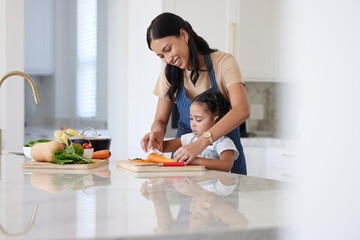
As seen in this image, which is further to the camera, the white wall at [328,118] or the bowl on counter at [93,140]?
the bowl on counter at [93,140]

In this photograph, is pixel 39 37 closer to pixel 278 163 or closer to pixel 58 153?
pixel 278 163

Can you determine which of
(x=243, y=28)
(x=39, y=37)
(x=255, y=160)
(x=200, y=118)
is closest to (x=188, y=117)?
(x=200, y=118)

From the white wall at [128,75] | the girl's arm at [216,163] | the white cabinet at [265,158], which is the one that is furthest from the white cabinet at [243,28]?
the girl's arm at [216,163]

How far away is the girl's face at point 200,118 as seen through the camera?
1996 millimetres

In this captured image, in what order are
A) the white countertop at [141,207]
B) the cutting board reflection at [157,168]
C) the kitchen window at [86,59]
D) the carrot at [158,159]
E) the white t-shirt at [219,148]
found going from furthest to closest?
1. the kitchen window at [86,59]
2. the white t-shirt at [219,148]
3. the carrot at [158,159]
4. the cutting board reflection at [157,168]
5. the white countertop at [141,207]

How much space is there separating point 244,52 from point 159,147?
2.28m

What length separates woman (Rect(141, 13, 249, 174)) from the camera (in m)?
1.95

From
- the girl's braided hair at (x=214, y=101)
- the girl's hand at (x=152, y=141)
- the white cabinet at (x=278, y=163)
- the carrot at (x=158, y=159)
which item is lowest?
the white cabinet at (x=278, y=163)

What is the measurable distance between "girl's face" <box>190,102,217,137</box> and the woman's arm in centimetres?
16

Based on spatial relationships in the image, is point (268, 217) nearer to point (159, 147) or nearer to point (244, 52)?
point (159, 147)

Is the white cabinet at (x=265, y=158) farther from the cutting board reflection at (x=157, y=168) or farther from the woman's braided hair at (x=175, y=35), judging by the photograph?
the cutting board reflection at (x=157, y=168)

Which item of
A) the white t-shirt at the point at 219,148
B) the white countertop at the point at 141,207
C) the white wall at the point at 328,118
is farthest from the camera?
the white t-shirt at the point at 219,148

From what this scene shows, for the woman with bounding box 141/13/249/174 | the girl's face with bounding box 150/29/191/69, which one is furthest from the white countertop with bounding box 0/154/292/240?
the girl's face with bounding box 150/29/191/69

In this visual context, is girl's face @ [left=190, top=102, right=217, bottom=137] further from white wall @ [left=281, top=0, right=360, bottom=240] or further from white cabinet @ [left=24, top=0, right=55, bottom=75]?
white cabinet @ [left=24, top=0, right=55, bottom=75]
